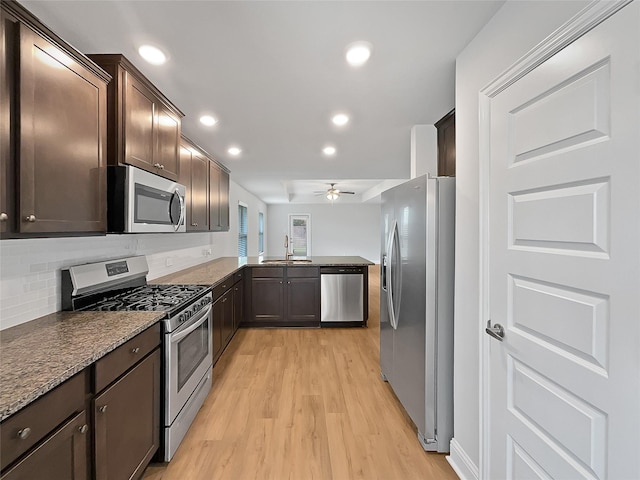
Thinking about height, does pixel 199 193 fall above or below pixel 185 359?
above

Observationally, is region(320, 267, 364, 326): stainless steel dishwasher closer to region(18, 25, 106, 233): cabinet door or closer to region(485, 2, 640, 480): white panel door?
region(485, 2, 640, 480): white panel door

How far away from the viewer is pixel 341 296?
4.70 m

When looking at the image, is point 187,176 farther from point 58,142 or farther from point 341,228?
point 341,228

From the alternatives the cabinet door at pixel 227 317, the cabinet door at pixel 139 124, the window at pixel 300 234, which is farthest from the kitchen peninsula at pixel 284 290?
the window at pixel 300 234

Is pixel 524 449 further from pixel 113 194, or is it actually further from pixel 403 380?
pixel 113 194

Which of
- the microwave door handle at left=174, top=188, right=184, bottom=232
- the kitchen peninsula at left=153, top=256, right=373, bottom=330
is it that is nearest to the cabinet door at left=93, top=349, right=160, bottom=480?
the microwave door handle at left=174, top=188, right=184, bottom=232

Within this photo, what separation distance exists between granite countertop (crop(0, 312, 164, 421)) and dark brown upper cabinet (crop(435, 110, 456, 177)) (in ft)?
8.32

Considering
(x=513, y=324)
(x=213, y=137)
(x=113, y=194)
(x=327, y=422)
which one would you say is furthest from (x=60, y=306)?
(x=513, y=324)

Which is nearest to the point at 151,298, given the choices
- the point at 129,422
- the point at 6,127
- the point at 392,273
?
the point at 129,422

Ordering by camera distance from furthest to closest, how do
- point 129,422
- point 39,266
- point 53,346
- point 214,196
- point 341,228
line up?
1. point 341,228
2. point 214,196
3. point 39,266
4. point 129,422
5. point 53,346

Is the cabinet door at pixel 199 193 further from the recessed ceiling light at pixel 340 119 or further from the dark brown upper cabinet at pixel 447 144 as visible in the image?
the dark brown upper cabinet at pixel 447 144

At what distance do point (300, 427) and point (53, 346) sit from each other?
1656 millimetres

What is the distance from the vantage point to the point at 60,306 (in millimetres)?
1901

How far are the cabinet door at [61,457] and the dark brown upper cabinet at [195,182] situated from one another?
2.22m
